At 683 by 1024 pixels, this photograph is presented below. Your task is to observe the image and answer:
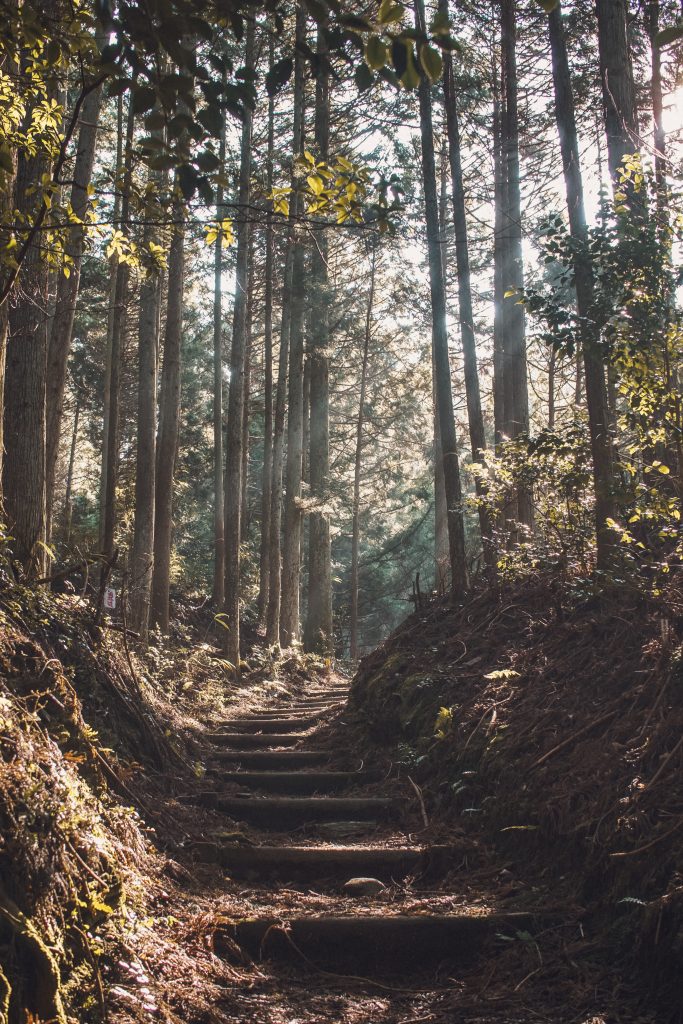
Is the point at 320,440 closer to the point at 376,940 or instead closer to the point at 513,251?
the point at 513,251

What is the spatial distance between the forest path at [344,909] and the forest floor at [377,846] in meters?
0.01

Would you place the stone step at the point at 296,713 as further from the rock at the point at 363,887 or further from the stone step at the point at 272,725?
the rock at the point at 363,887

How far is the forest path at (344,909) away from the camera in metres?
3.67

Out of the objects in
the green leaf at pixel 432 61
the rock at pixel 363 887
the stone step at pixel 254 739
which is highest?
the green leaf at pixel 432 61

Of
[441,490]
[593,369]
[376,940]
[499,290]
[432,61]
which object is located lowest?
[376,940]

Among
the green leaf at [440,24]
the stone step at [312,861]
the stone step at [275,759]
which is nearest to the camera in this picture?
the green leaf at [440,24]

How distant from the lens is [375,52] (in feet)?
7.39

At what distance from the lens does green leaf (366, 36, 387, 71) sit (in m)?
2.24

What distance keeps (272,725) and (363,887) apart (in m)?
5.55

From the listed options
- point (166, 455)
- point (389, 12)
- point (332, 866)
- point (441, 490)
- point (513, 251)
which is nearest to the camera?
point (389, 12)

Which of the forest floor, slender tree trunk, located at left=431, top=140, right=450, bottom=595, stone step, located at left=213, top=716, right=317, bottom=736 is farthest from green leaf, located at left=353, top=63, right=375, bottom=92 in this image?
slender tree trunk, located at left=431, top=140, right=450, bottom=595

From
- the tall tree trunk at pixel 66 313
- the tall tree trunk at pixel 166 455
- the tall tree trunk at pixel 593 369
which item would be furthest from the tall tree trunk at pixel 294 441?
the tall tree trunk at pixel 593 369

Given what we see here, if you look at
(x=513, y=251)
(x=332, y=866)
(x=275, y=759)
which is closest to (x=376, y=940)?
(x=332, y=866)

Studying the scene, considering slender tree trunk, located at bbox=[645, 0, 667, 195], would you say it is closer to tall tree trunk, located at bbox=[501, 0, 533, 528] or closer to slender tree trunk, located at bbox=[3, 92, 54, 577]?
tall tree trunk, located at bbox=[501, 0, 533, 528]
